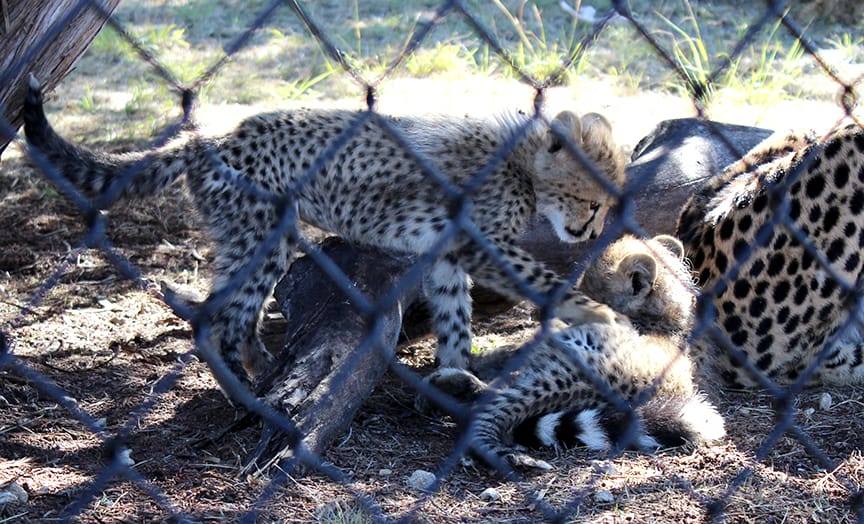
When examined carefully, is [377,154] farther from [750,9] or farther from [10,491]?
[750,9]

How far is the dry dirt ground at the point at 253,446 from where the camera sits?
88.7 inches

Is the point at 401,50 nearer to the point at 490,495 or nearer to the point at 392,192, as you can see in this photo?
the point at 392,192

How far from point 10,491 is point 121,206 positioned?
2.25 meters

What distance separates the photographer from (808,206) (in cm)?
328

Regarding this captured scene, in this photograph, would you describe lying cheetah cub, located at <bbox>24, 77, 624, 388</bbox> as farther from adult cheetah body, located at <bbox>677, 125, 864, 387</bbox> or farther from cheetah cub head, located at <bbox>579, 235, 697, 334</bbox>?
adult cheetah body, located at <bbox>677, 125, 864, 387</bbox>

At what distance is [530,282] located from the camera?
3.24 m

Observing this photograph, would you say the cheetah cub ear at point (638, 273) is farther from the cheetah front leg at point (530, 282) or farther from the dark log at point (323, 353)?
the dark log at point (323, 353)

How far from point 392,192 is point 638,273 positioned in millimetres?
830

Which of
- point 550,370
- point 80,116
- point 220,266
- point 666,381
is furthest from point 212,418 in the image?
point 80,116

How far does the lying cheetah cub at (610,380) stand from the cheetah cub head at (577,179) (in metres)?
0.21

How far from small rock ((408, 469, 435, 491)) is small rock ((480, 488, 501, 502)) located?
0.13 meters

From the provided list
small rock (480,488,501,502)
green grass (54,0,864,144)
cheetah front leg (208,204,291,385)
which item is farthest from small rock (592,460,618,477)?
green grass (54,0,864,144)

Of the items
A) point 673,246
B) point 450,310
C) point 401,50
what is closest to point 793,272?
point 673,246

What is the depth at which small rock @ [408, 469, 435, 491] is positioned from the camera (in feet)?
8.13
